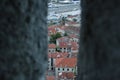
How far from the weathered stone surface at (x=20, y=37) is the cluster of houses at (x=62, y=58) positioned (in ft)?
15.9

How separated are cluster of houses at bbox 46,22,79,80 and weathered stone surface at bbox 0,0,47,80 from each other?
4.83m

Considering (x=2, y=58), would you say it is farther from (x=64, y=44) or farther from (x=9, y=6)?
(x=64, y=44)

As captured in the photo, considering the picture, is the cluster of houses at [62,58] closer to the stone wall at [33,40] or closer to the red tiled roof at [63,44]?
the red tiled roof at [63,44]

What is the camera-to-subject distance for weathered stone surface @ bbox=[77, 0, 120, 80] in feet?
0.85

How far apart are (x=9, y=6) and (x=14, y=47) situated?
37 millimetres

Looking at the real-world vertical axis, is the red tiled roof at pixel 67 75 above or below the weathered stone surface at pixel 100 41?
below

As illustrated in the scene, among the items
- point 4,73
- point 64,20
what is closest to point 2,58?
point 4,73

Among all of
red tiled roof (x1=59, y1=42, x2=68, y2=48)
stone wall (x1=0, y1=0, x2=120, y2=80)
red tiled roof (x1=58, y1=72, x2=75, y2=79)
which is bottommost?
red tiled roof (x1=59, y1=42, x2=68, y2=48)

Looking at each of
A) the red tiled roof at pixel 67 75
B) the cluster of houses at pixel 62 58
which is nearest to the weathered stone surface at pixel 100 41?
the cluster of houses at pixel 62 58

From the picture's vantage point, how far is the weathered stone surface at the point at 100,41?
26cm

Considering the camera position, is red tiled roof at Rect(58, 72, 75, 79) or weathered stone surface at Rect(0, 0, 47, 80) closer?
weathered stone surface at Rect(0, 0, 47, 80)

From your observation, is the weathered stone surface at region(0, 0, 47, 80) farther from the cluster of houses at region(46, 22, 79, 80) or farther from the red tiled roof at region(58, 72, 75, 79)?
the red tiled roof at region(58, 72, 75, 79)

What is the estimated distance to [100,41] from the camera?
0.89 feet

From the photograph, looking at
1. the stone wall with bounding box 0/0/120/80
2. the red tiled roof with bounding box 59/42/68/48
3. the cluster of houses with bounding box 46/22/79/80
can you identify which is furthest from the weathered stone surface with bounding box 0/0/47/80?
the red tiled roof with bounding box 59/42/68/48
